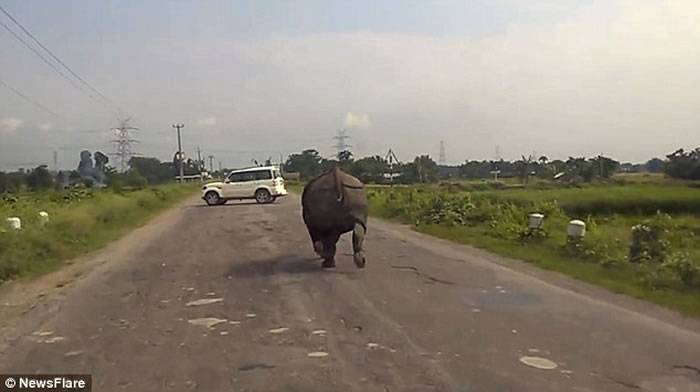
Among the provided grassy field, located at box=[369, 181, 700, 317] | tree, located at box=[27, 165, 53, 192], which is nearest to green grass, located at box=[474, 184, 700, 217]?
grassy field, located at box=[369, 181, 700, 317]

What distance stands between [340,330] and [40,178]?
53.2 metres

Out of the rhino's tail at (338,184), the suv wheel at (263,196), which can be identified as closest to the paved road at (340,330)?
the rhino's tail at (338,184)

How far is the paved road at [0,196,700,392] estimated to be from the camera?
6.71m

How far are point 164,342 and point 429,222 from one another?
17.4 metres

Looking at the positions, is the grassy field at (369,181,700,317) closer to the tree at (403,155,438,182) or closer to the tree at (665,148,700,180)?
the tree at (665,148,700,180)

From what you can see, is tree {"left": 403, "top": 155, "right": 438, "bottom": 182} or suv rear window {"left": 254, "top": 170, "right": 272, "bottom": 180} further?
tree {"left": 403, "top": 155, "right": 438, "bottom": 182}

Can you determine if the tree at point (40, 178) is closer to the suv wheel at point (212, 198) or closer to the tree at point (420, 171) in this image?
the suv wheel at point (212, 198)

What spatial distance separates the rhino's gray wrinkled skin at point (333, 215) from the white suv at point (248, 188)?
93.6 feet

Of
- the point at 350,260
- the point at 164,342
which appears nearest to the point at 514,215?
the point at 350,260

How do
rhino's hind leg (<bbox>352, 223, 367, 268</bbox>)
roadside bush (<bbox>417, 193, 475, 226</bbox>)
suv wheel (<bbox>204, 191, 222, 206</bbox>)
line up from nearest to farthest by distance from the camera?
rhino's hind leg (<bbox>352, 223, 367, 268</bbox>) < roadside bush (<bbox>417, 193, 475, 226</bbox>) < suv wheel (<bbox>204, 191, 222, 206</bbox>)

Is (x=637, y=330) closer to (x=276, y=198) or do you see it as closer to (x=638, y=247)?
(x=638, y=247)

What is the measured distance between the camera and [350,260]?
14.7 meters

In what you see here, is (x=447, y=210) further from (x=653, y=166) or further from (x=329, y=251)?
(x=653, y=166)

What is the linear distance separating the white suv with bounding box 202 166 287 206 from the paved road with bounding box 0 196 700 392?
27354mm
